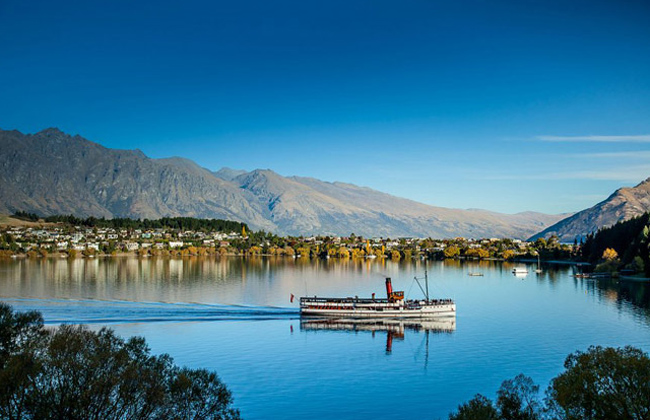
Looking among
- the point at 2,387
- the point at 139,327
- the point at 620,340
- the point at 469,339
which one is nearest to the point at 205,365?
the point at 139,327

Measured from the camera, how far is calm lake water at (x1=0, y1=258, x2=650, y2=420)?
36.8m

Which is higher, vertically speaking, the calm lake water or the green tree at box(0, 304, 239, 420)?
the green tree at box(0, 304, 239, 420)

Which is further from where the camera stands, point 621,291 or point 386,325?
point 621,291

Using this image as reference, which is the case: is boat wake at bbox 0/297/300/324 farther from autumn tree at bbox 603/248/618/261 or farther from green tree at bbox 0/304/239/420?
autumn tree at bbox 603/248/618/261

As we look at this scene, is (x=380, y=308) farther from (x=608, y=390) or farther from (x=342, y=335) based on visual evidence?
(x=608, y=390)

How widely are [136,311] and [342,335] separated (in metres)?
24.0

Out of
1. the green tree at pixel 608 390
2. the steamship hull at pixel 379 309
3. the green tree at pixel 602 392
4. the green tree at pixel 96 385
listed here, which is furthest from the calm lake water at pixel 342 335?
the green tree at pixel 608 390

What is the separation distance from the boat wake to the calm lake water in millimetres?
128

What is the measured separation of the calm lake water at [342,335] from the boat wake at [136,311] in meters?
0.13

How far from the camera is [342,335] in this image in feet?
188

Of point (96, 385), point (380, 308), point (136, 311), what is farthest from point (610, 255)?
point (96, 385)

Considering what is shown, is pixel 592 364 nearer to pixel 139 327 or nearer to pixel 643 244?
pixel 139 327

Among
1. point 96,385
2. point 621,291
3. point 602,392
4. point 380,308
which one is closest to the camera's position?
point 96,385

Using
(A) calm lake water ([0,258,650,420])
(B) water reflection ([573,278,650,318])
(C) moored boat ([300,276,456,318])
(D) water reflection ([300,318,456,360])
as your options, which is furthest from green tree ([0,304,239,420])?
(B) water reflection ([573,278,650,318])
